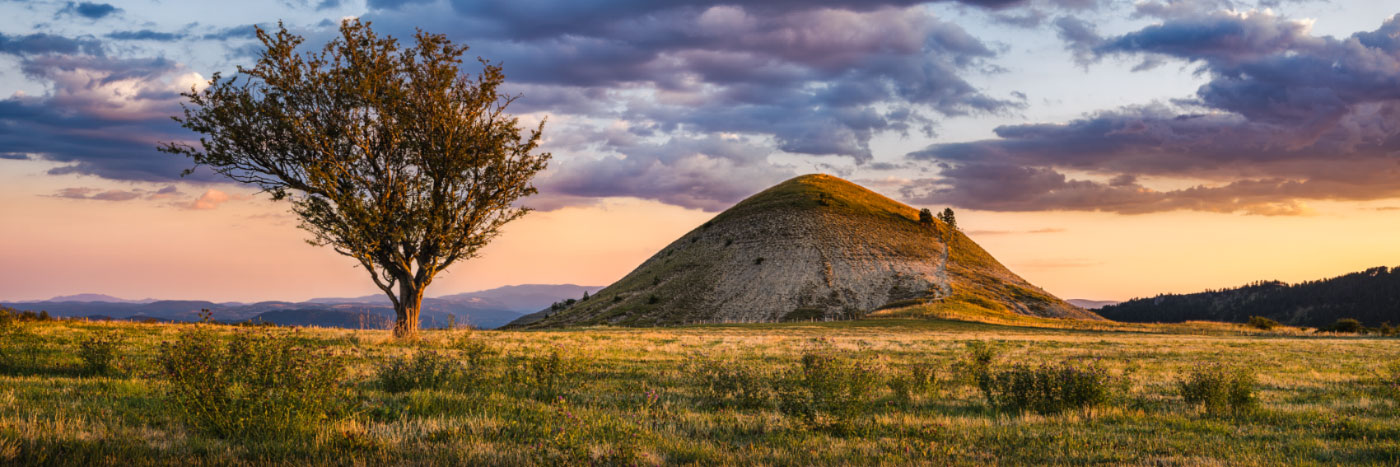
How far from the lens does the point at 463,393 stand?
1273cm

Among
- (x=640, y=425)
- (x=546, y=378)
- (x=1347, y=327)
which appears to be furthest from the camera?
(x=1347, y=327)

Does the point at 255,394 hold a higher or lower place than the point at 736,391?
higher

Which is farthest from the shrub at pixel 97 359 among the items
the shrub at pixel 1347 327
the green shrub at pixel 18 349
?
the shrub at pixel 1347 327

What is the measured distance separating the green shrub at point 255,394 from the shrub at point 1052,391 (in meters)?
11.6

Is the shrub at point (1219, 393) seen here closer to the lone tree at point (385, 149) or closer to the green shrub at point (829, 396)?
the green shrub at point (829, 396)

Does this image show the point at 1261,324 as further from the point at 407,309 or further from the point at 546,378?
the point at 546,378

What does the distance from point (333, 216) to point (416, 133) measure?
4693mm

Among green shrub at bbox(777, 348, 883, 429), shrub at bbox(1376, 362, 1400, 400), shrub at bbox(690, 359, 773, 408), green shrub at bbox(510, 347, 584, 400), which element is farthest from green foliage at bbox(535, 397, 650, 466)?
shrub at bbox(1376, 362, 1400, 400)

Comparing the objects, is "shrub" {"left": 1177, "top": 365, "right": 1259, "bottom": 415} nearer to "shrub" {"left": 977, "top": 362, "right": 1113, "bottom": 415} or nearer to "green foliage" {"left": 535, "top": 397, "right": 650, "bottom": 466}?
"shrub" {"left": 977, "top": 362, "right": 1113, "bottom": 415}

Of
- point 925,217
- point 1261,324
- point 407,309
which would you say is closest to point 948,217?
point 925,217

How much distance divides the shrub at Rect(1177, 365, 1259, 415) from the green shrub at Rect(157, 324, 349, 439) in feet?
48.1

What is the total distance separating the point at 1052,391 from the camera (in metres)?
13.2

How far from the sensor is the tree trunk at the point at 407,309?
95.6 feet

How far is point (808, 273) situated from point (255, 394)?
12231cm
